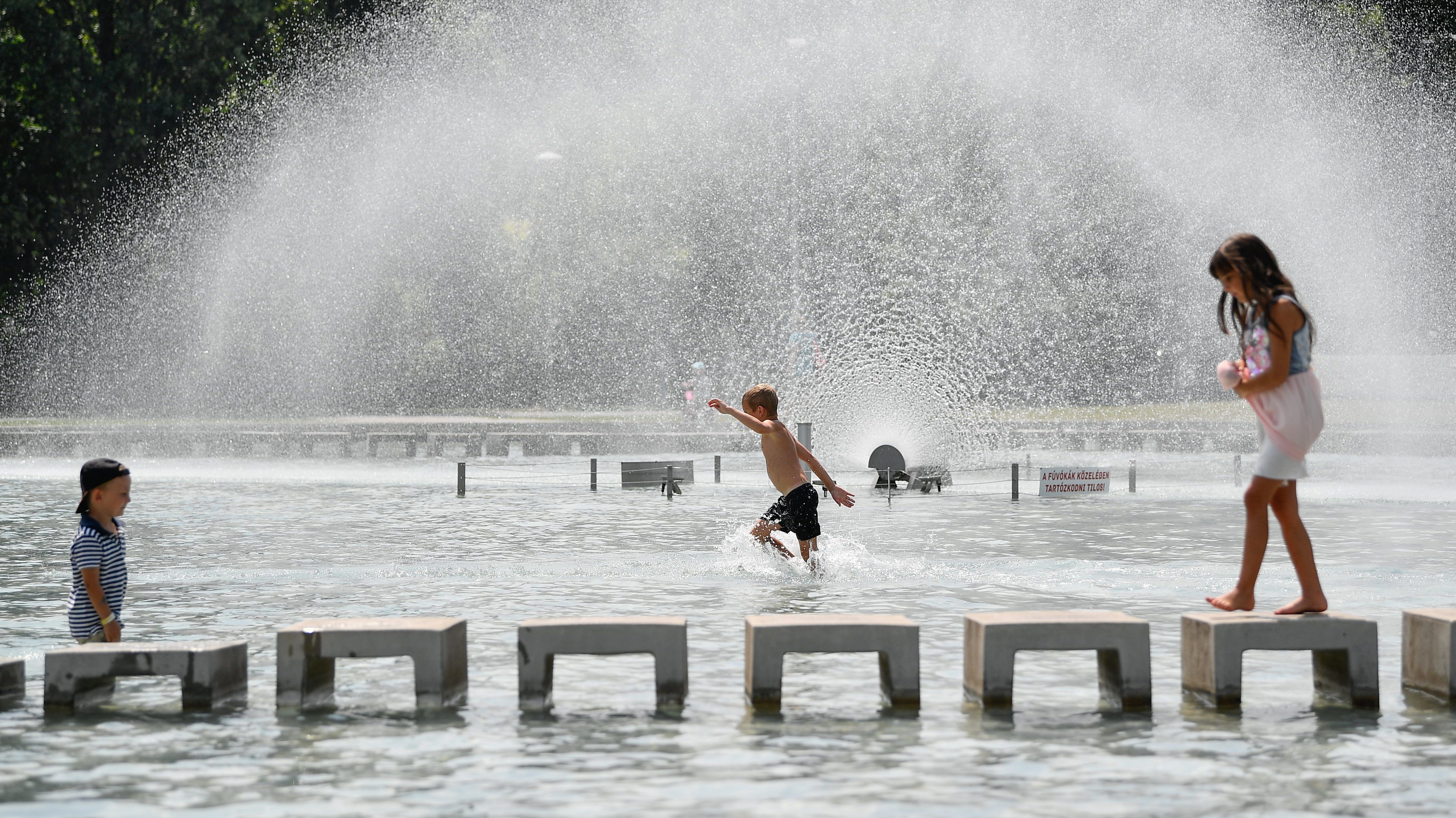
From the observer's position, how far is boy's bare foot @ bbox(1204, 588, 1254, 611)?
8.36 m

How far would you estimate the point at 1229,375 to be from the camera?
8.07 meters

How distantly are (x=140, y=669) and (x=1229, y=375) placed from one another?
504 centimetres

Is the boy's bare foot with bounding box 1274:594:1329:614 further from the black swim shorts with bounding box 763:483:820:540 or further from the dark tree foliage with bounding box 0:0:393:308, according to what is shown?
the dark tree foliage with bounding box 0:0:393:308

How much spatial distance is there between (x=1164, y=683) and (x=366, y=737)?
12.9 feet

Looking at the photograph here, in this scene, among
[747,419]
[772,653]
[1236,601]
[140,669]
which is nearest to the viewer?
[140,669]

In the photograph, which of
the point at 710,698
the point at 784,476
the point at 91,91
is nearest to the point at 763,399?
the point at 784,476

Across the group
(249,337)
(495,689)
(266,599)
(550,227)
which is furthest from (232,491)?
(550,227)

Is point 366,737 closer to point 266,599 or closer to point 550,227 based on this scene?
point 266,599

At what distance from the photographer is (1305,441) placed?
Result: 26.5ft

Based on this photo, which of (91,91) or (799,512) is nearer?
(799,512)

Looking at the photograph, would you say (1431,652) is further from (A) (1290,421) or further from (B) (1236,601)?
(A) (1290,421)

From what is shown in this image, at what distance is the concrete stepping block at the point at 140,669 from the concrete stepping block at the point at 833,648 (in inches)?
94.5

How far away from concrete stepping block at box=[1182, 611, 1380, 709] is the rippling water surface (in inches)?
6.0

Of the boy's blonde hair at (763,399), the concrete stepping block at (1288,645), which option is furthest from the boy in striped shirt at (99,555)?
the boy's blonde hair at (763,399)
